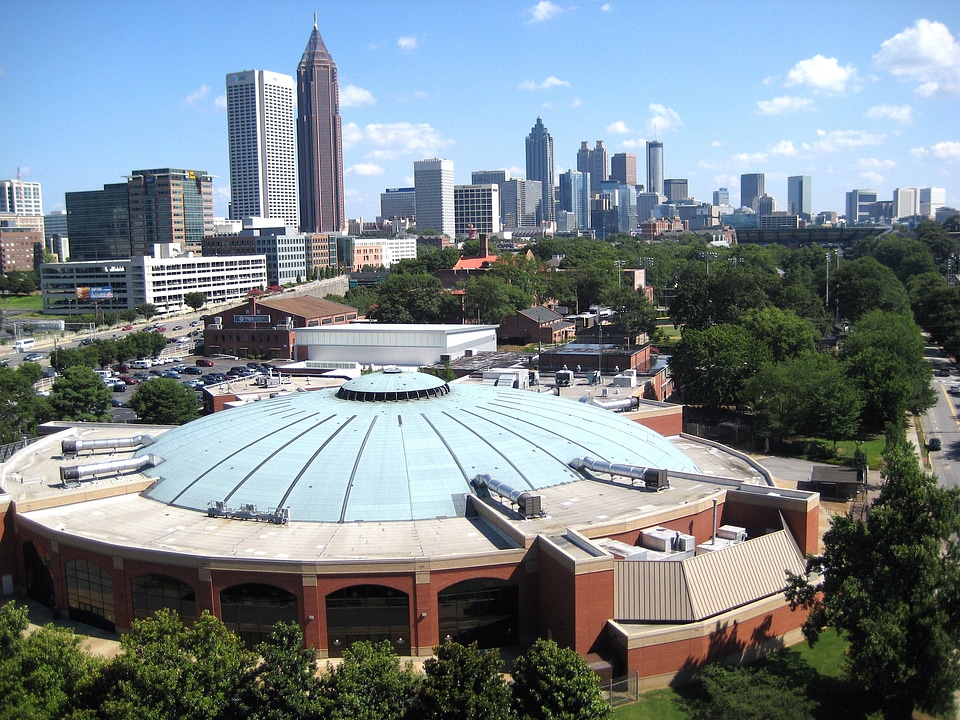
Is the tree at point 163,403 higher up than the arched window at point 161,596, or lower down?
higher up

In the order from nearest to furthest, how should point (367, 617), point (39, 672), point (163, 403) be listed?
point (39, 672)
point (367, 617)
point (163, 403)

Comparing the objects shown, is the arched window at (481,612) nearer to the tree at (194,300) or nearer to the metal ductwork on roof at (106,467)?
the metal ductwork on roof at (106,467)

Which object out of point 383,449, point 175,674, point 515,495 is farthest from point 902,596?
point 175,674

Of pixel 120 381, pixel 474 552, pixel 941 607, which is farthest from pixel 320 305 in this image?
pixel 941 607

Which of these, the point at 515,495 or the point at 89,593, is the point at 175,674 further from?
the point at 515,495

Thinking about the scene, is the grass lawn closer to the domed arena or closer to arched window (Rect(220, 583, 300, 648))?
the domed arena

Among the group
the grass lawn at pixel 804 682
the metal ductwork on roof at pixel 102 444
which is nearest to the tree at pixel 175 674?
the grass lawn at pixel 804 682
